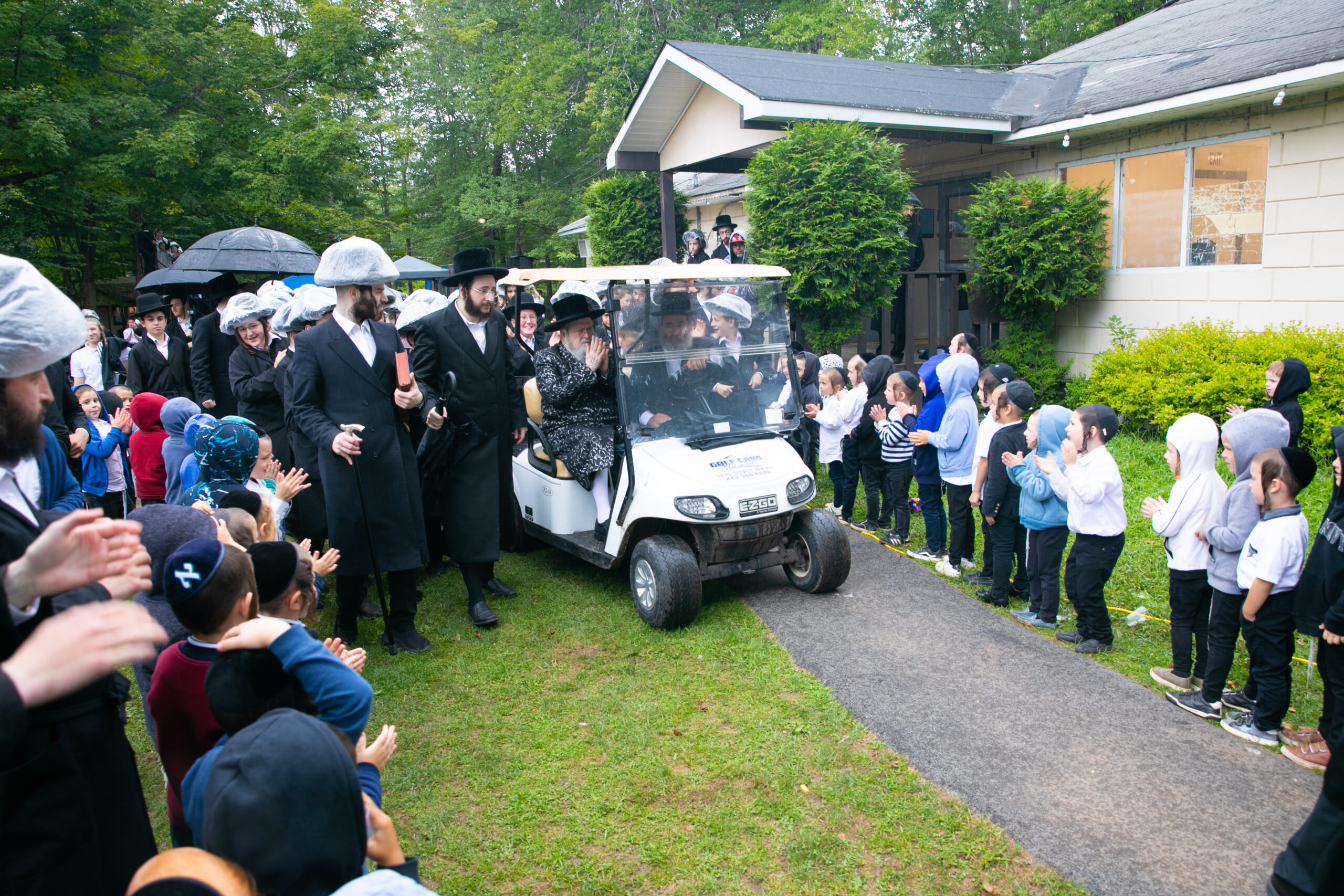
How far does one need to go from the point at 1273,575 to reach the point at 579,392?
4.11m

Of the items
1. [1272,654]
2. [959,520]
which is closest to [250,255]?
[959,520]

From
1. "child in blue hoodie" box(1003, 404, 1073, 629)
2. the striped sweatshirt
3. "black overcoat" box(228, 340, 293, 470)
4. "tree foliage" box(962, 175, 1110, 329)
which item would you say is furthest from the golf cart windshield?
"tree foliage" box(962, 175, 1110, 329)

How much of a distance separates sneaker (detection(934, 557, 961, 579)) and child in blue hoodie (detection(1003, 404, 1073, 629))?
0.87 metres

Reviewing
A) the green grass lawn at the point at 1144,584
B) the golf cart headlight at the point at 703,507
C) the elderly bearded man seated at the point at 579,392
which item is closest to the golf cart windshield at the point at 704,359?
the elderly bearded man seated at the point at 579,392

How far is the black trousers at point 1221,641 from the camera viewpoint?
419 cm

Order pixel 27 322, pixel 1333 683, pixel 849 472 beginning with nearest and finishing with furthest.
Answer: pixel 27 322 < pixel 1333 683 < pixel 849 472

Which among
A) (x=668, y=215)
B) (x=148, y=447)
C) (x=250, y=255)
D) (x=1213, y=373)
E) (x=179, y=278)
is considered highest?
(x=668, y=215)

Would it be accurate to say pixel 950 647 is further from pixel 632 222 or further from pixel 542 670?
pixel 632 222

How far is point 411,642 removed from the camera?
5367 mm

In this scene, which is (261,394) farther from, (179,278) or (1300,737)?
(1300,737)

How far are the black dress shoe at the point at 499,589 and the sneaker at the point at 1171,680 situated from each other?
419cm

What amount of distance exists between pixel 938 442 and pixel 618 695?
3.16 metres

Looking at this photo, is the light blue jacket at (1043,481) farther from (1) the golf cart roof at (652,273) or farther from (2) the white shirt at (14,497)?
(2) the white shirt at (14,497)

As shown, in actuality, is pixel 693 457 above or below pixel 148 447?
below
